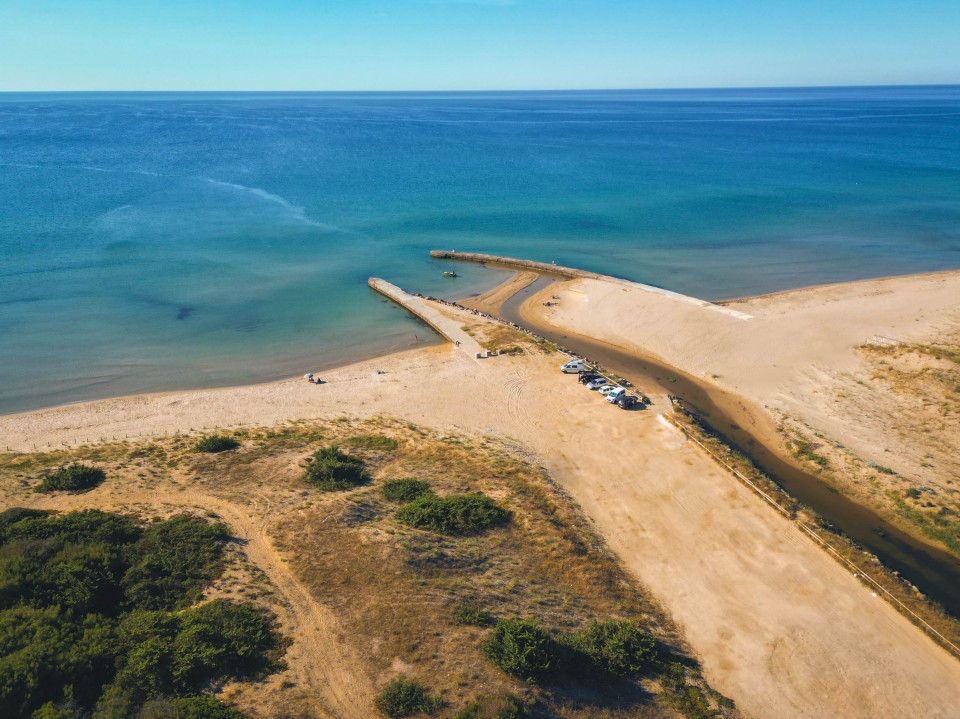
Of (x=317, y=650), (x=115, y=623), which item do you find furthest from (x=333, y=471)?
(x=115, y=623)

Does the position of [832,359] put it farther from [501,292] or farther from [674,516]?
[501,292]

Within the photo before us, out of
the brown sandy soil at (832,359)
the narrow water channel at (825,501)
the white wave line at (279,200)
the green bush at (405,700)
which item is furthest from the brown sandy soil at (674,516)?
the white wave line at (279,200)

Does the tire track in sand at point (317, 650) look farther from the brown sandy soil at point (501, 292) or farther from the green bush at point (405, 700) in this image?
the brown sandy soil at point (501, 292)

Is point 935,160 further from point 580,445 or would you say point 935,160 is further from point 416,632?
point 416,632

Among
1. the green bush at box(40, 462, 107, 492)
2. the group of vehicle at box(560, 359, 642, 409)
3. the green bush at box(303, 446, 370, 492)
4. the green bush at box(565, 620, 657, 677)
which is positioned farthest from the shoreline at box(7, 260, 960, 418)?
the green bush at box(565, 620, 657, 677)

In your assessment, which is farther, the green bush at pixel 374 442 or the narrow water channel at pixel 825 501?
the green bush at pixel 374 442

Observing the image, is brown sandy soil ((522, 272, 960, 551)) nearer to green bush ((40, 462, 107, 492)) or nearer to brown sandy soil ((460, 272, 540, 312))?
brown sandy soil ((460, 272, 540, 312))
